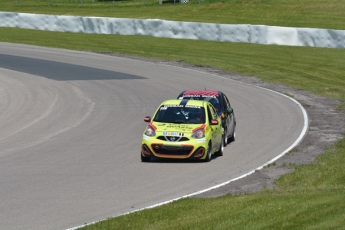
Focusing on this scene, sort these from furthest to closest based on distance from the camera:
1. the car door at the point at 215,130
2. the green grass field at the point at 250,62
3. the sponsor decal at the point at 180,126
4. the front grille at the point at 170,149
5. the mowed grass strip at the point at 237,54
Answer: the mowed grass strip at the point at 237,54 → the car door at the point at 215,130 → the sponsor decal at the point at 180,126 → the front grille at the point at 170,149 → the green grass field at the point at 250,62

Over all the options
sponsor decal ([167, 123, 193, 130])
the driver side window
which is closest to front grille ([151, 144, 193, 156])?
sponsor decal ([167, 123, 193, 130])

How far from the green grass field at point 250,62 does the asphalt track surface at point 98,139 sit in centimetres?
128

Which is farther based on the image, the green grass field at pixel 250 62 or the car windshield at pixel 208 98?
the car windshield at pixel 208 98

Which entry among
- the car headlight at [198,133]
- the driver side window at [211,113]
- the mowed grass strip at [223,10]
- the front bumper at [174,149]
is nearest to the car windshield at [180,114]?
the driver side window at [211,113]

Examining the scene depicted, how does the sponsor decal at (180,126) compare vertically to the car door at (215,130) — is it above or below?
above

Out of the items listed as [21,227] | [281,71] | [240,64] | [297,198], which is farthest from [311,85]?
[21,227]

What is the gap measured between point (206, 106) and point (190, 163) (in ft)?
6.23

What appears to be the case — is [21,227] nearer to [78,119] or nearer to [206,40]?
[78,119]

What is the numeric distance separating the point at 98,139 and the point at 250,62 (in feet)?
72.7

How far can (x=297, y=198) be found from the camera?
12.1 m

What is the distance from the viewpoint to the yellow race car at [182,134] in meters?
16.9

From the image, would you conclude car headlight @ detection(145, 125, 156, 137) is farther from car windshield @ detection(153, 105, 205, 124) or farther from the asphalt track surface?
the asphalt track surface

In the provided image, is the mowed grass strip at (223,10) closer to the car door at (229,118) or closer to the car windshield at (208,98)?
the car door at (229,118)

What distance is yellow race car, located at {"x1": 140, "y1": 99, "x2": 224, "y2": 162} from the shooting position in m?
16.9
